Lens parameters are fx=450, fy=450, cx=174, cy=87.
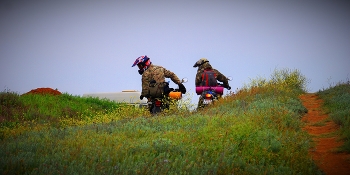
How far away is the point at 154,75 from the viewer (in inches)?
673

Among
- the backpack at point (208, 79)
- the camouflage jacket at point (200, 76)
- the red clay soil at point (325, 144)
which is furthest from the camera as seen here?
the camouflage jacket at point (200, 76)

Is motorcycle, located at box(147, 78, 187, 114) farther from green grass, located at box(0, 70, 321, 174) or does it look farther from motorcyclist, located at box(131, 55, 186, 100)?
green grass, located at box(0, 70, 321, 174)

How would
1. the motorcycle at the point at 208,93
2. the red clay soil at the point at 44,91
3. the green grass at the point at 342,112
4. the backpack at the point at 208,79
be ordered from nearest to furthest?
1. the green grass at the point at 342,112
2. the motorcycle at the point at 208,93
3. the backpack at the point at 208,79
4. the red clay soil at the point at 44,91

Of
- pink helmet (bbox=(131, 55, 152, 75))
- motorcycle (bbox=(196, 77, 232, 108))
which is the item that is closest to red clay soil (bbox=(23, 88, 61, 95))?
pink helmet (bbox=(131, 55, 152, 75))

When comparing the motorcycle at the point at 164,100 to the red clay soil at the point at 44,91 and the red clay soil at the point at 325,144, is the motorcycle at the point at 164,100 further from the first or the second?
the red clay soil at the point at 44,91

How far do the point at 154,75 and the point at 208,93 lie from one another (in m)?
2.17

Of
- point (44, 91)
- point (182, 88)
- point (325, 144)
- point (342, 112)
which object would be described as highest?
point (44, 91)

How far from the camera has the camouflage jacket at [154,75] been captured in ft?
56.1

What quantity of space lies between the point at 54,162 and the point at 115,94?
78.7ft

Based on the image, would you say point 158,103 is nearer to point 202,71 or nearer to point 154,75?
point 154,75

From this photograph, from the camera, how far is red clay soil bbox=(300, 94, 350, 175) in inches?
357

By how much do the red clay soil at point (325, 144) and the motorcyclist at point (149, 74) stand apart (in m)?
5.15

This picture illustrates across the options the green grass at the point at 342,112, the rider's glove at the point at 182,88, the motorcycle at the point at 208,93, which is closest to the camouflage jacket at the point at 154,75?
the rider's glove at the point at 182,88

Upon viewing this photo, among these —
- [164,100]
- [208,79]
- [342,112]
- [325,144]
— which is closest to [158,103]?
[164,100]
